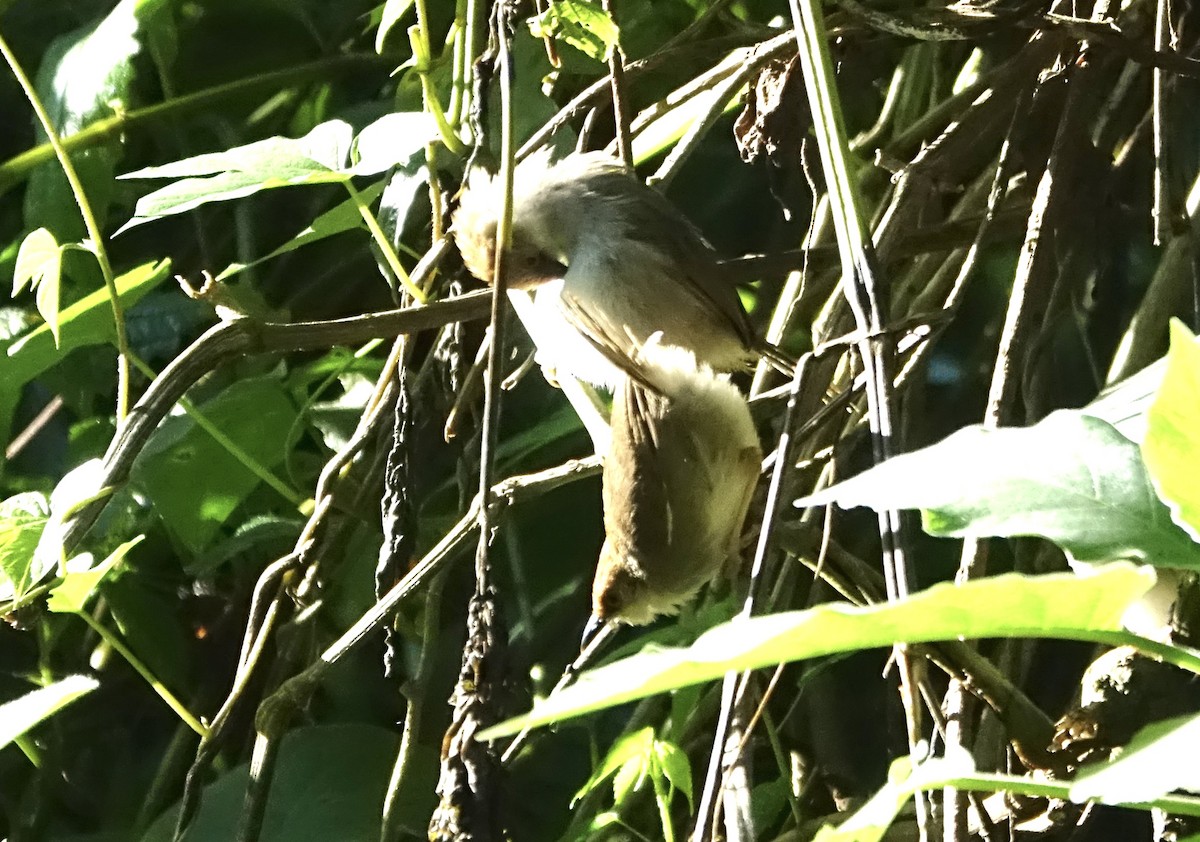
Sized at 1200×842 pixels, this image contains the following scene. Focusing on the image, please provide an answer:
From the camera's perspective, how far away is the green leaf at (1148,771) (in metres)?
0.40

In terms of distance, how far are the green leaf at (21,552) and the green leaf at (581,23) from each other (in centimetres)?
58

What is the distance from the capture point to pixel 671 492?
116 centimetres

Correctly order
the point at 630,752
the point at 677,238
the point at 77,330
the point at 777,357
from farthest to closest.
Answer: the point at 677,238
the point at 777,357
the point at 77,330
the point at 630,752

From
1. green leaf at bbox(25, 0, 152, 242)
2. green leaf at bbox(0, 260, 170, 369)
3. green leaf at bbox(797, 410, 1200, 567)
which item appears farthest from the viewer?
green leaf at bbox(25, 0, 152, 242)

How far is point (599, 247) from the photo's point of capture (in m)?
1.57

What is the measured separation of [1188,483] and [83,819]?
1.59 metres

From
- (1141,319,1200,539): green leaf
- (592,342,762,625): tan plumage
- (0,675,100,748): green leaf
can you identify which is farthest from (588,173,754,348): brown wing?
(1141,319,1200,539): green leaf

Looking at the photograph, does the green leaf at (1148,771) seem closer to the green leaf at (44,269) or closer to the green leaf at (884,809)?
the green leaf at (884,809)

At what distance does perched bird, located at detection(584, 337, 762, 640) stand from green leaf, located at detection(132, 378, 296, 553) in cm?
45

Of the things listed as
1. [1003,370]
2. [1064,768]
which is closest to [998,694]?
[1064,768]

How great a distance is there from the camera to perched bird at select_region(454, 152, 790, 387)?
4.71ft

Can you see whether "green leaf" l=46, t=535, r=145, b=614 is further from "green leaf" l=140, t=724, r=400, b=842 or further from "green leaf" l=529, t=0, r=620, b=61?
"green leaf" l=529, t=0, r=620, b=61

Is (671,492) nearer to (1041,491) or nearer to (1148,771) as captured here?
(1041,491)

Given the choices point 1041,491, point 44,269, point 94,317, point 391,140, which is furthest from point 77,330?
point 1041,491
